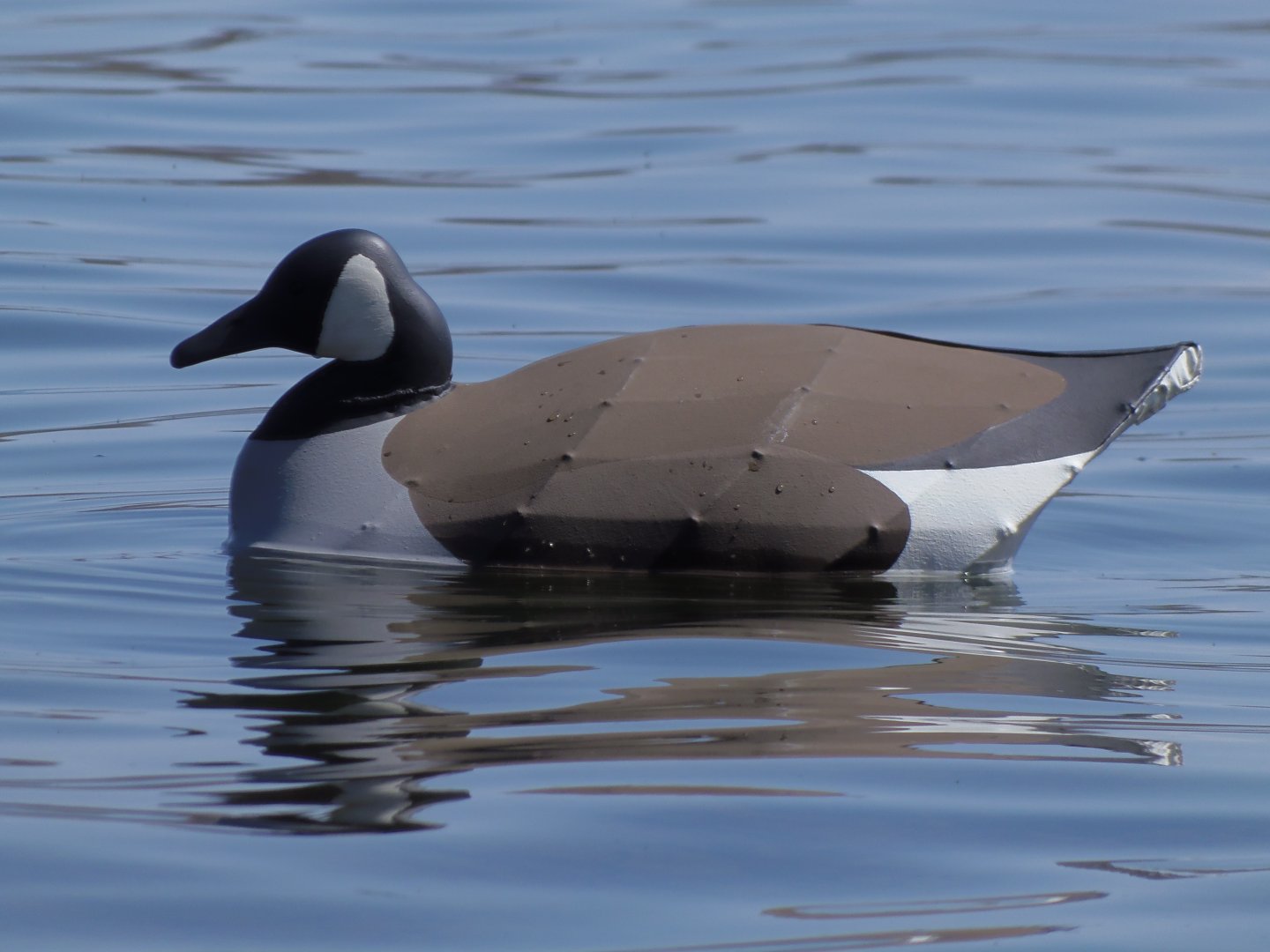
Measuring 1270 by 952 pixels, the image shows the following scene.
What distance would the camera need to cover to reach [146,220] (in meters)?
12.6

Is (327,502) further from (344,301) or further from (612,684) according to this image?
(612,684)

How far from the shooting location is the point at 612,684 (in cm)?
437

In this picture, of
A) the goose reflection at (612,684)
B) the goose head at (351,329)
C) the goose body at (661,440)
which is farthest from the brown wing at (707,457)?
the goose head at (351,329)

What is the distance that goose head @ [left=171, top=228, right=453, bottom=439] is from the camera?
580cm

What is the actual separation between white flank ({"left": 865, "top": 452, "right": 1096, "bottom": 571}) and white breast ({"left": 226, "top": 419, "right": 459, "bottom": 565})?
3.93 feet

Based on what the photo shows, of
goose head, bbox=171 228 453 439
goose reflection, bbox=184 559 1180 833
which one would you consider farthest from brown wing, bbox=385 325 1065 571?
goose head, bbox=171 228 453 439

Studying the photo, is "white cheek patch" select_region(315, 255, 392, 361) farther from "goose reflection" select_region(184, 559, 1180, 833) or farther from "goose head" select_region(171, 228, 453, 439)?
"goose reflection" select_region(184, 559, 1180, 833)

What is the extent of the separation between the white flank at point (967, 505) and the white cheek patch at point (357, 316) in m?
1.45

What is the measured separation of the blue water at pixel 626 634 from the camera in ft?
10.6

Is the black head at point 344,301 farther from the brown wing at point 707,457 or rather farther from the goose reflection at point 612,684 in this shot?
the goose reflection at point 612,684

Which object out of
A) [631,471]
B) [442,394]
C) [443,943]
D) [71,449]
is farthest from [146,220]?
[443,943]

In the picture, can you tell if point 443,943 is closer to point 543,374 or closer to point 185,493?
point 543,374

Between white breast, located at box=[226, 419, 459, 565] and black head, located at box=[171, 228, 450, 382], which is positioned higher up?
black head, located at box=[171, 228, 450, 382]

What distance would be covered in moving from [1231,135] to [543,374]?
10.5 meters
